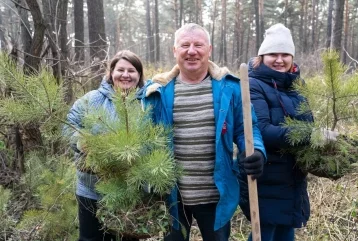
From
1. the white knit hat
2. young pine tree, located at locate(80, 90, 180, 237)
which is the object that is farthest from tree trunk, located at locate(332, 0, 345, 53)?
young pine tree, located at locate(80, 90, 180, 237)

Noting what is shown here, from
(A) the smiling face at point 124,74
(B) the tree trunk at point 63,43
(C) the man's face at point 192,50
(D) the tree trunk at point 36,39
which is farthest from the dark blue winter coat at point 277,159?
(B) the tree trunk at point 63,43

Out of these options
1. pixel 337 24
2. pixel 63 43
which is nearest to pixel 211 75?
pixel 63 43

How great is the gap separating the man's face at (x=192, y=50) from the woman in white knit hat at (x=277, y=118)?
0.37m

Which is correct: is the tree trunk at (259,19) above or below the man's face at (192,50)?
above

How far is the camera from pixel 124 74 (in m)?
2.30

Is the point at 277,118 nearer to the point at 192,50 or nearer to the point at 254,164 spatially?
the point at 254,164

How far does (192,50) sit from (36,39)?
2.13 m

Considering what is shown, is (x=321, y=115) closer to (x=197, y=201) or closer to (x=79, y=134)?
(x=197, y=201)

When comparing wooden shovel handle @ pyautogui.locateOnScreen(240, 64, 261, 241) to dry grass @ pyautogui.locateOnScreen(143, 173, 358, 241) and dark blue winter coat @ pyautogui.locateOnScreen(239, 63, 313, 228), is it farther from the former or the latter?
dry grass @ pyautogui.locateOnScreen(143, 173, 358, 241)

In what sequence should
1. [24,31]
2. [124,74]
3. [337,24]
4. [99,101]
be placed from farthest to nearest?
[337,24], [24,31], [124,74], [99,101]

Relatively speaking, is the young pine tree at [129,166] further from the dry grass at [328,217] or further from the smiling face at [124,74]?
the dry grass at [328,217]

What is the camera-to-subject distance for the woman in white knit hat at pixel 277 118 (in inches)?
82.3

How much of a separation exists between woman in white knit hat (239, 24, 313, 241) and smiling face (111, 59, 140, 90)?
768mm

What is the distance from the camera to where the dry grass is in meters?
3.26
